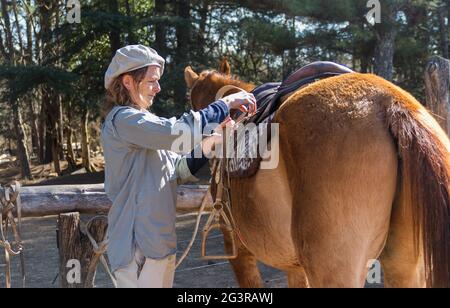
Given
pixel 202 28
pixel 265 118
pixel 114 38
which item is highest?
pixel 202 28

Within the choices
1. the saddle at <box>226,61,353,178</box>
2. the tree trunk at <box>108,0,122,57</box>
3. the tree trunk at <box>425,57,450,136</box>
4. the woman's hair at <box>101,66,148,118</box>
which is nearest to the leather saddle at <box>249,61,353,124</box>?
the saddle at <box>226,61,353,178</box>

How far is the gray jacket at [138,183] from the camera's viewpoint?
2346 millimetres

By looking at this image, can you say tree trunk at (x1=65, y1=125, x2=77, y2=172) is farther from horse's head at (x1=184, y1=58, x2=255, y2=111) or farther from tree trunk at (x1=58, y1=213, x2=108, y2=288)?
tree trunk at (x1=58, y1=213, x2=108, y2=288)

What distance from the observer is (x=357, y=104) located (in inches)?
89.5

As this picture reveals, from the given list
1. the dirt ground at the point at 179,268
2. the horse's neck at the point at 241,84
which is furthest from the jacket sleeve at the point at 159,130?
the dirt ground at the point at 179,268

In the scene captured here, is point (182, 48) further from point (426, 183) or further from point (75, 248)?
point (426, 183)

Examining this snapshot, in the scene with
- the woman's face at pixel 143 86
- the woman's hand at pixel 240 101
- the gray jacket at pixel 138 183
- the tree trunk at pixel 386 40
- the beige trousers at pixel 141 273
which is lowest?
the beige trousers at pixel 141 273

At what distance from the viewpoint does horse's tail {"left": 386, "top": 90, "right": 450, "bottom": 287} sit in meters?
2.08

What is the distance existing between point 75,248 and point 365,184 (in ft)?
8.67

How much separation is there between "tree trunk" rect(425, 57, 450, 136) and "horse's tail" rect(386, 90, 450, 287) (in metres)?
3.16

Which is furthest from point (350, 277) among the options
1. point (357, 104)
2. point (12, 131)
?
point (12, 131)

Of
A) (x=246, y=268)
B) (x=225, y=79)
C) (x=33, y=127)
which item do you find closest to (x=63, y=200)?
(x=225, y=79)

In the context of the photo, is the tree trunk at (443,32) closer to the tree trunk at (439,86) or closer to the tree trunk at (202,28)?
the tree trunk at (202,28)

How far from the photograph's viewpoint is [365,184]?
220 centimetres
